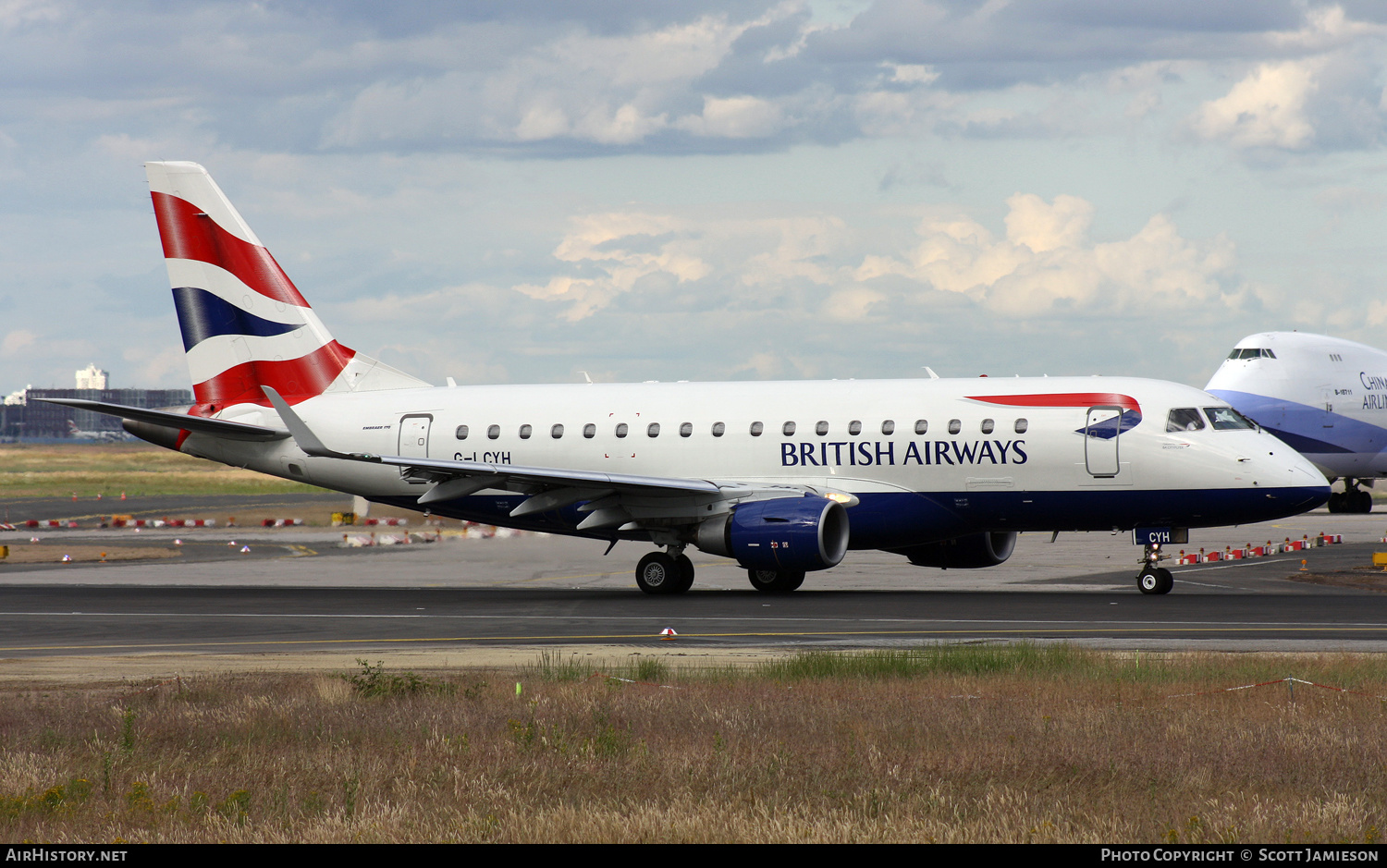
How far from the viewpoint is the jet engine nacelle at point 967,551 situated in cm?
2945

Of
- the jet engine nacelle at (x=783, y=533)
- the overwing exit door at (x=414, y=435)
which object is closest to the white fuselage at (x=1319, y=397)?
the jet engine nacelle at (x=783, y=533)

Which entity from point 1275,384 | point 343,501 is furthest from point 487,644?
point 1275,384

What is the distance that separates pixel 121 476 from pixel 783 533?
3475 inches

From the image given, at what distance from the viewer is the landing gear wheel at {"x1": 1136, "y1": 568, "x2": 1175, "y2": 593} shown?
26578mm

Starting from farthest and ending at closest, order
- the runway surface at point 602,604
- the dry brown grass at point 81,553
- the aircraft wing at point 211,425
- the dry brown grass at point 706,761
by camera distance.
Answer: the dry brown grass at point 81,553
the aircraft wing at point 211,425
the runway surface at point 602,604
the dry brown grass at point 706,761

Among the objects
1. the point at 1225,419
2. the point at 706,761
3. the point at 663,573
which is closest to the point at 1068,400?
the point at 1225,419

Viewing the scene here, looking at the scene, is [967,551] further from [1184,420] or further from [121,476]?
[121,476]

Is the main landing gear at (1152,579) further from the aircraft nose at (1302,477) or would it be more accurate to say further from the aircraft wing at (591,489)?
the aircraft wing at (591,489)

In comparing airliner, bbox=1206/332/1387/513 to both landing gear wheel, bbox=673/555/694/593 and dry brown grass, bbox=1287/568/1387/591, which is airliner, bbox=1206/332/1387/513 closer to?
dry brown grass, bbox=1287/568/1387/591

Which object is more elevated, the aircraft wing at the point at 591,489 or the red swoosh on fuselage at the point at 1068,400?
the red swoosh on fuselage at the point at 1068,400

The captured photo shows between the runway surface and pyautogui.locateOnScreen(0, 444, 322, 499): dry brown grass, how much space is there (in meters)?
42.4

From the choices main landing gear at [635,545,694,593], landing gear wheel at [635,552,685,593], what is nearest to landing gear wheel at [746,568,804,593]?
main landing gear at [635,545,694,593]

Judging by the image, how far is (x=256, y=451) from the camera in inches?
1272

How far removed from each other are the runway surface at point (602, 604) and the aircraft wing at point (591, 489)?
1.67m
